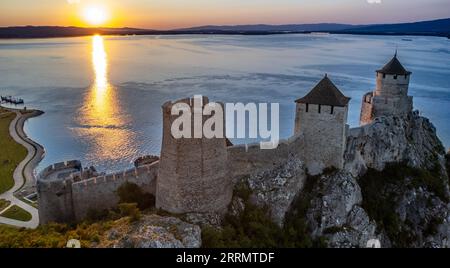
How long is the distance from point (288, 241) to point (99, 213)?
24.9ft

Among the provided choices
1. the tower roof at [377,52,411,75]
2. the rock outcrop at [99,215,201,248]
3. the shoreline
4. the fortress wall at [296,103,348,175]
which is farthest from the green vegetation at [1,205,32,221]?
the tower roof at [377,52,411,75]

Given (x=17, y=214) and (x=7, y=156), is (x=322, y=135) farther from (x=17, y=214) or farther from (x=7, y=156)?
(x=7, y=156)

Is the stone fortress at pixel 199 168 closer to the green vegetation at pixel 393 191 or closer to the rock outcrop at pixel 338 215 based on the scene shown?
the rock outcrop at pixel 338 215

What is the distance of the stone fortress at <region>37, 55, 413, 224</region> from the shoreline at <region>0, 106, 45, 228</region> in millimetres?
5432

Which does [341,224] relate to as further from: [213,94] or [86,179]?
[213,94]

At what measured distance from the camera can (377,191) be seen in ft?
69.8

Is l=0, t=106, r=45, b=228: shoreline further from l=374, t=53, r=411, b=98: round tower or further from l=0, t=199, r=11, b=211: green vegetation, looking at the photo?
l=374, t=53, r=411, b=98: round tower

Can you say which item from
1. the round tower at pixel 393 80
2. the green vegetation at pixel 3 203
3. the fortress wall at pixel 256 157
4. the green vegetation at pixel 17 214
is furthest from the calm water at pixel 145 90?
the fortress wall at pixel 256 157

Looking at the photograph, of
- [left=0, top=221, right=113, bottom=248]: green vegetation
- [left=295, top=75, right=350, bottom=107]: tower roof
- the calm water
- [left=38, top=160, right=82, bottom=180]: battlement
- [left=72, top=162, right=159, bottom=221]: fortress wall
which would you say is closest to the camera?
[left=0, top=221, right=113, bottom=248]: green vegetation

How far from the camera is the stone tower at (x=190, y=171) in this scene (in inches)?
578

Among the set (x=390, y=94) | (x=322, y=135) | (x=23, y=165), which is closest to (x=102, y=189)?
(x=322, y=135)

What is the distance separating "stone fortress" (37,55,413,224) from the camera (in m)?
15.0

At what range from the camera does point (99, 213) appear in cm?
1644
